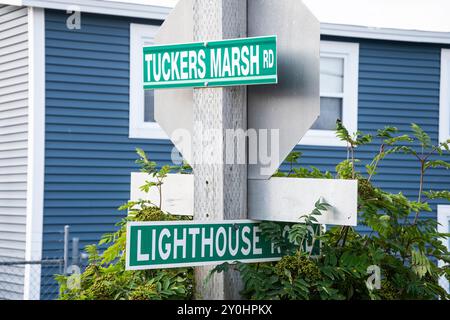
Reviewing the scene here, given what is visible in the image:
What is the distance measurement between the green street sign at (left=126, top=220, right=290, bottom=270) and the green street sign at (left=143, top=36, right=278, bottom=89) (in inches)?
24.1

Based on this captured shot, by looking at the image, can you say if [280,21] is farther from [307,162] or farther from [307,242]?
[307,162]

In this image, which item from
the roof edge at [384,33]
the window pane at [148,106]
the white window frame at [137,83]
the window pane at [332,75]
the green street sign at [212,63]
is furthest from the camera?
the window pane at [332,75]

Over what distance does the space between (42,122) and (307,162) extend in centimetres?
419

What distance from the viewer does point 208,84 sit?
3.48 metres

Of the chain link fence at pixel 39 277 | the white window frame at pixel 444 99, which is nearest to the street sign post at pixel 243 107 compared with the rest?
the chain link fence at pixel 39 277

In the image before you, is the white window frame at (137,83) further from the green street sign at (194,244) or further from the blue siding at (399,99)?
the green street sign at (194,244)

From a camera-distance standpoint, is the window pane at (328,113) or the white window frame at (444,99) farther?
the white window frame at (444,99)

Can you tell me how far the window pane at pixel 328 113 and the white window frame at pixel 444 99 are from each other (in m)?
2.04

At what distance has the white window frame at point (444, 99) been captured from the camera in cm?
1408

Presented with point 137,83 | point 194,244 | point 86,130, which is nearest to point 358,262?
point 194,244

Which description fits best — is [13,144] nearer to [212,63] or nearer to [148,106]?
[148,106]
